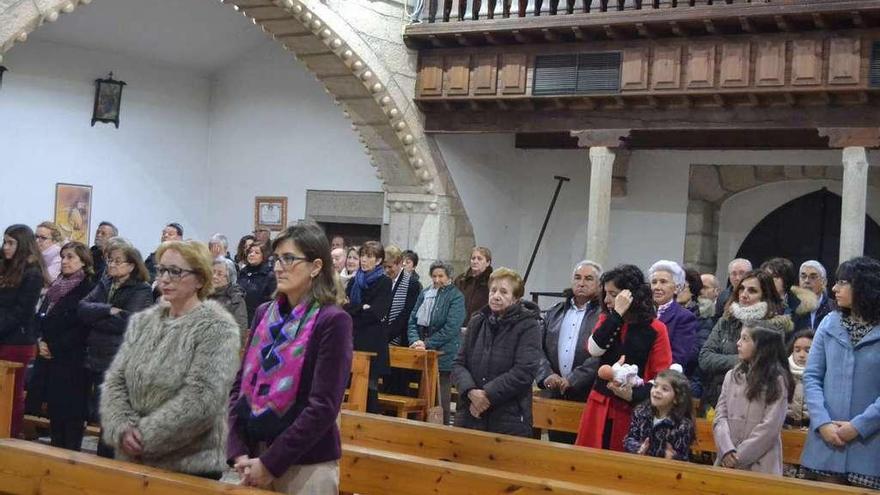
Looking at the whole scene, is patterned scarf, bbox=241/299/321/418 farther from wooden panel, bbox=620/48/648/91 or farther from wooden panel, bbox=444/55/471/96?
wooden panel, bbox=444/55/471/96

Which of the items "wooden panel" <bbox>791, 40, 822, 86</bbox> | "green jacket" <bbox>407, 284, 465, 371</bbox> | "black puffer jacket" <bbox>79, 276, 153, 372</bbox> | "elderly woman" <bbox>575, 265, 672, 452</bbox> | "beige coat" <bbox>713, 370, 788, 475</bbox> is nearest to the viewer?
"beige coat" <bbox>713, 370, 788, 475</bbox>

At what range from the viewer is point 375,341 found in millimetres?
7410

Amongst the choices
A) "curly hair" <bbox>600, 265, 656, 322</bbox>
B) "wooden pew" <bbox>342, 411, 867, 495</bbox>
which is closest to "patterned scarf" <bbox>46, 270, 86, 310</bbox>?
"wooden pew" <bbox>342, 411, 867, 495</bbox>

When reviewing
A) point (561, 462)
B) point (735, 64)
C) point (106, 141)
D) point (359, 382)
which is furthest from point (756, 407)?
point (106, 141)

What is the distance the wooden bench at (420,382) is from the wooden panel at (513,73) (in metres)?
3.44

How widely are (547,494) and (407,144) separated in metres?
7.58

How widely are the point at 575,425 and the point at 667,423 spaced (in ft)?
2.60

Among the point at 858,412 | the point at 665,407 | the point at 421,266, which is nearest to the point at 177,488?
the point at 665,407

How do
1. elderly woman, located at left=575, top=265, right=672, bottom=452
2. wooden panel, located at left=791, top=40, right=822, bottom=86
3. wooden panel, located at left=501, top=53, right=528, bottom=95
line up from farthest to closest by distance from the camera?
wooden panel, located at left=501, top=53, right=528, bottom=95
wooden panel, located at left=791, top=40, right=822, bottom=86
elderly woman, located at left=575, top=265, right=672, bottom=452

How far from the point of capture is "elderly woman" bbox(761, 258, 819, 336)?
6258 mm

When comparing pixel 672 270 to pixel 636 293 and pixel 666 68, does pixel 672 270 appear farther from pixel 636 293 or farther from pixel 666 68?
pixel 666 68

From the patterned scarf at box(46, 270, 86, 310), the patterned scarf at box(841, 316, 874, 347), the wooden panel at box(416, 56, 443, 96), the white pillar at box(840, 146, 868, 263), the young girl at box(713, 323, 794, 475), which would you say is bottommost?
the young girl at box(713, 323, 794, 475)

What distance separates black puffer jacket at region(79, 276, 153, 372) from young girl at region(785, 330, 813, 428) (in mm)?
3251

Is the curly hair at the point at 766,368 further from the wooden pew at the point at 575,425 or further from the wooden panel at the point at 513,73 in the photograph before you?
the wooden panel at the point at 513,73
